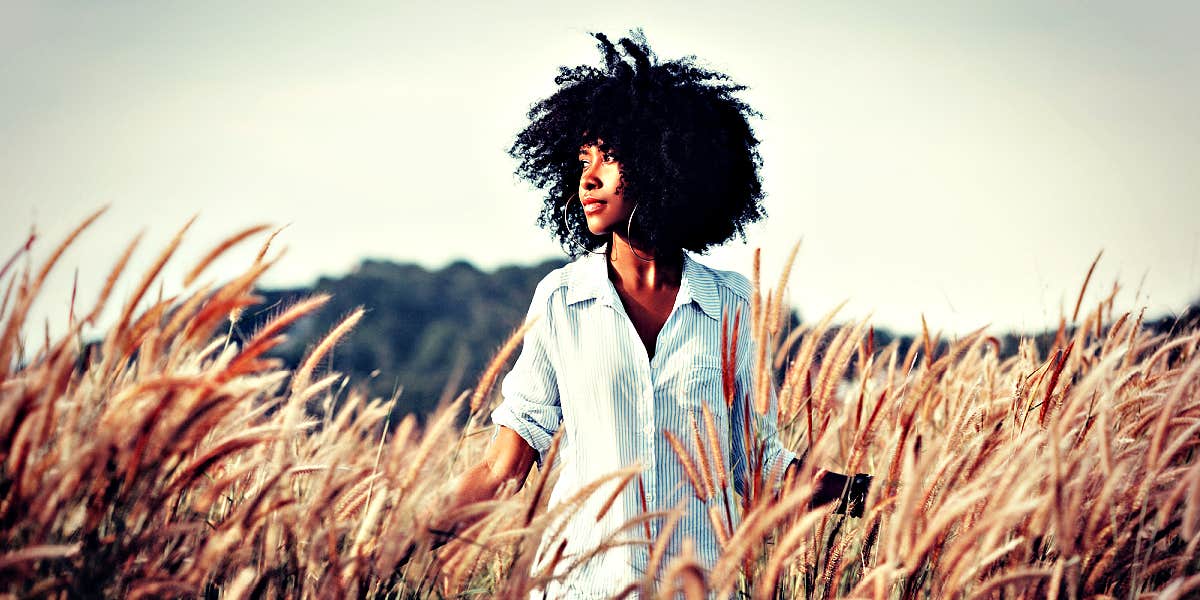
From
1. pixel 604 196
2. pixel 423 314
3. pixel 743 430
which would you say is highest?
pixel 604 196

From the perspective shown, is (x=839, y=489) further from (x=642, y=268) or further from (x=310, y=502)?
(x=310, y=502)

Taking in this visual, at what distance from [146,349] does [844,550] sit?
128 centimetres

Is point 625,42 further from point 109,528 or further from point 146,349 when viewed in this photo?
point 109,528

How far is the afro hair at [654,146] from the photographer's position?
7.52ft

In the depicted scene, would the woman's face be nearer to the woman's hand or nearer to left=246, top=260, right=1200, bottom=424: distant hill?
the woman's hand

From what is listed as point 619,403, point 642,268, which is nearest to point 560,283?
point 642,268

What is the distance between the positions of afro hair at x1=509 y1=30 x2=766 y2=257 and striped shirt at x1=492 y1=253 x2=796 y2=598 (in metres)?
0.26

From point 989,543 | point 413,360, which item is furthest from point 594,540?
point 413,360

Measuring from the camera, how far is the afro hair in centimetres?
229

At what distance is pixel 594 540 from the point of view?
1.86 m

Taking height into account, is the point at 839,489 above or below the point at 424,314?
above

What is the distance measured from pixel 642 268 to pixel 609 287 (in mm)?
154

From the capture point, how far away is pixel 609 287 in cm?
207

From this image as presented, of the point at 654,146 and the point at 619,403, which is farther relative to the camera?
the point at 654,146
